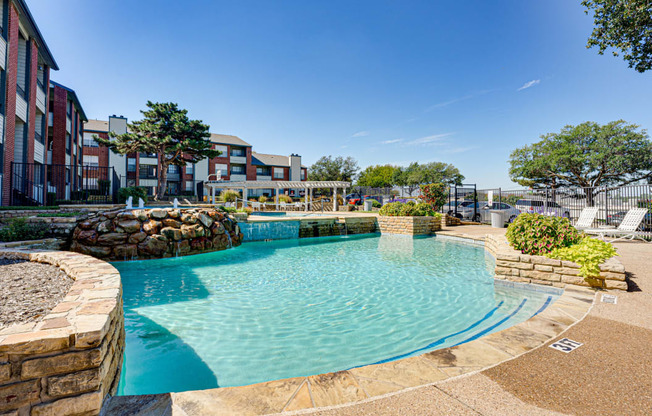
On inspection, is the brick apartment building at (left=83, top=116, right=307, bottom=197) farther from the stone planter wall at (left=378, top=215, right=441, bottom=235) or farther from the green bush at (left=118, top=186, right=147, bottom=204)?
the stone planter wall at (left=378, top=215, right=441, bottom=235)

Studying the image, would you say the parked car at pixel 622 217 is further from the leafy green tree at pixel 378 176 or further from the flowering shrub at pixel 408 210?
the leafy green tree at pixel 378 176

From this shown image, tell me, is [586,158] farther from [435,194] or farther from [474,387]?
[474,387]

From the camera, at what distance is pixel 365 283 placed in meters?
5.76

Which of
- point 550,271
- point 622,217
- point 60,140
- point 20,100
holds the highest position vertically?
point 20,100

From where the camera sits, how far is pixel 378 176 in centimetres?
6512

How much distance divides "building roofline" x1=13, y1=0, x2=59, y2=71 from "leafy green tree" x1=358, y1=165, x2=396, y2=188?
53.0m

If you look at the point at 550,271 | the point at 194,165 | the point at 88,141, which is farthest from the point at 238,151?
the point at 550,271

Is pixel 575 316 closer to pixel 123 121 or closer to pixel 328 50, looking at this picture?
pixel 328 50

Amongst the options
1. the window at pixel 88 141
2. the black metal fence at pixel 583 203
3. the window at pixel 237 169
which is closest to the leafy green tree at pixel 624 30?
the black metal fence at pixel 583 203

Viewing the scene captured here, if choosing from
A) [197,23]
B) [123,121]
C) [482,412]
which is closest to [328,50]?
[197,23]

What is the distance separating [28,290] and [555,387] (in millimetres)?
4882

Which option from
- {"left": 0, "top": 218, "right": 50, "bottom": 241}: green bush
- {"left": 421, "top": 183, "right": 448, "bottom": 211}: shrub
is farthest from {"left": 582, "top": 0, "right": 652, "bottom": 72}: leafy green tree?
{"left": 0, "top": 218, "right": 50, "bottom": 241}: green bush

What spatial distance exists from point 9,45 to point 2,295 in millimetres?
14220

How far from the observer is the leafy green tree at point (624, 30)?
971 centimetres
